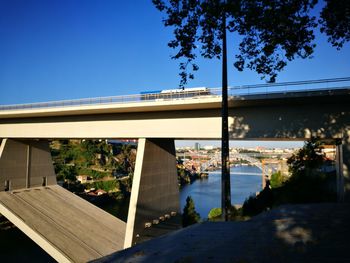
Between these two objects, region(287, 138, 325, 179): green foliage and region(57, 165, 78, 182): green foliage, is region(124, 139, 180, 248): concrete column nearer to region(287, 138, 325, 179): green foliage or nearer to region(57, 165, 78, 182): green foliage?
region(287, 138, 325, 179): green foliage

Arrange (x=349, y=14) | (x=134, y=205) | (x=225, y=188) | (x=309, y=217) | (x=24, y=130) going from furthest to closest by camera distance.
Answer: (x=24, y=130) → (x=134, y=205) → (x=225, y=188) → (x=309, y=217) → (x=349, y=14)

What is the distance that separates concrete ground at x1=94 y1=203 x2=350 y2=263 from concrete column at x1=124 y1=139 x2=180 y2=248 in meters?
8.41

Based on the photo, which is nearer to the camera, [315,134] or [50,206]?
[315,134]

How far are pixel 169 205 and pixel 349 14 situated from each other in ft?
45.7

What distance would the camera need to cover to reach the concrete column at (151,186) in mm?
15250

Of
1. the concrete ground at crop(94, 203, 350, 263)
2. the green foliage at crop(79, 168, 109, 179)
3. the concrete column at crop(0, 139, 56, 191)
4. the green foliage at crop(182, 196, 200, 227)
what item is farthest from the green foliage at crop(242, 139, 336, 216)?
the green foliage at crop(79, 168, 109, 179)

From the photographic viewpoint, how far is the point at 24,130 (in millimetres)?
21516

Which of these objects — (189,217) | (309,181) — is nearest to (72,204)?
(189,217)

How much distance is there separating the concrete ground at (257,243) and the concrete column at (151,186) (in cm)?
841

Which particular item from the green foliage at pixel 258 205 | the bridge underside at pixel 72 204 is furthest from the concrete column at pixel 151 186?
the green foliage at pixel 258 205

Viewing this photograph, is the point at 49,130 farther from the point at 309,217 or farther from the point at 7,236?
the point at 309,217

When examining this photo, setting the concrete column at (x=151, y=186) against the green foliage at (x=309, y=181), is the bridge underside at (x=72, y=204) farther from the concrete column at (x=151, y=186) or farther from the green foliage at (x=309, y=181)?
the green foliage at (x=309, y=181)

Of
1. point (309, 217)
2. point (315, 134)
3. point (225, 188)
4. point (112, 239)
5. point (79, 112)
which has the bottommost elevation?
point (112, 239)

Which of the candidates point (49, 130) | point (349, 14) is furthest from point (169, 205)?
point (349, 14)
